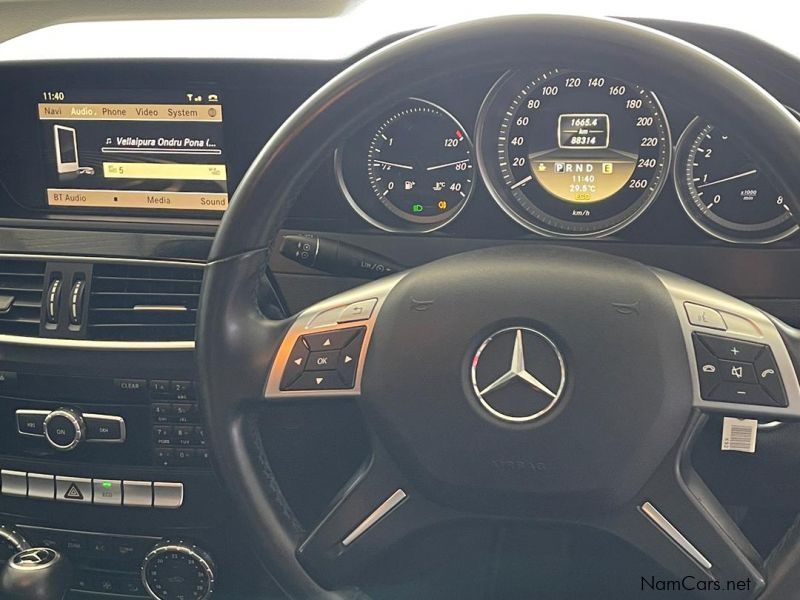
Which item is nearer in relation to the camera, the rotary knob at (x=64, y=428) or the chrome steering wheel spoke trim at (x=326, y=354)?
the chrome steering wheel spoke trim at (x=326, y=354)

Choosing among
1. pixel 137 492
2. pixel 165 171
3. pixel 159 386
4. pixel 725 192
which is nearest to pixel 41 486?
pixel 137 492

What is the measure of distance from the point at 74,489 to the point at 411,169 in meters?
0.67

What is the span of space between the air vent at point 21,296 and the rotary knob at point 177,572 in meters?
0.37

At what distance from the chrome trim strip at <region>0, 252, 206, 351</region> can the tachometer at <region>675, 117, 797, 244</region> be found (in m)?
0.69

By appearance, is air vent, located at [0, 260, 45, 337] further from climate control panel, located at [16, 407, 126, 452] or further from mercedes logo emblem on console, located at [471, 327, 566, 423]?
mercedes logo emblem on console, located at [471, 327, 566, 423]

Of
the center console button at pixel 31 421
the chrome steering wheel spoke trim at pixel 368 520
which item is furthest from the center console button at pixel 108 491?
the chrome steering wheel spoke trim at pixel 368 520

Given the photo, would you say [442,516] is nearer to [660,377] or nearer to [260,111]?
[660,377]

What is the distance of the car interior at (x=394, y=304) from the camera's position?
958 mm

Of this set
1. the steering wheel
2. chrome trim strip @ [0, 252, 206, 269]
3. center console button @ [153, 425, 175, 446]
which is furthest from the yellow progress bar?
the steering wheel

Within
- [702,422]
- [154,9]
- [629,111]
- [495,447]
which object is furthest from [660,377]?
[154,9]

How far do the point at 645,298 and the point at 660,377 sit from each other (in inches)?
3.4

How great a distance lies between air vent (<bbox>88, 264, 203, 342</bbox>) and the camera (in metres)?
1.44

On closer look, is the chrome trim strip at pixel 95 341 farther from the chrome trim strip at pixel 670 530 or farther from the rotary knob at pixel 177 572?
the chrome trim strip at pixel 670 530

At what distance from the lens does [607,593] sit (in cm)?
125
